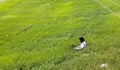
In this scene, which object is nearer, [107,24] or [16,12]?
[107,24]

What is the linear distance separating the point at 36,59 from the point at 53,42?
10.0 ft

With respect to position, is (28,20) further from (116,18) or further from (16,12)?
(116,18)

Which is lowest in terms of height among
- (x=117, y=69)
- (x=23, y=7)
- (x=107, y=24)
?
(x=23, y=7)

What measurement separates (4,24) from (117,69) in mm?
15794

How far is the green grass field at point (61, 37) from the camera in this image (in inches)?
591

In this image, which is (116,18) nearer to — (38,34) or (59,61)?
(38,34)

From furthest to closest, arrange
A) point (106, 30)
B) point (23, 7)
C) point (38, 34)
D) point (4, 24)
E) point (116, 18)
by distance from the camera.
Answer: point (23, 7) → point (4, 24) → point (116, 18) → point (38, 34) → point (106, 30)

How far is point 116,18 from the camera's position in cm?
2352

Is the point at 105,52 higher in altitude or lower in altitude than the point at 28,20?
higher

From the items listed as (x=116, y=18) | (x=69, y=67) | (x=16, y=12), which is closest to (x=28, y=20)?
(x=16, y=12)

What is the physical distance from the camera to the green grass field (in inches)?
591

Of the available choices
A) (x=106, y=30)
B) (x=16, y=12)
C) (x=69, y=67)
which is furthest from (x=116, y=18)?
(x=16, y=12)

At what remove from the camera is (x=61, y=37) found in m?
19.9

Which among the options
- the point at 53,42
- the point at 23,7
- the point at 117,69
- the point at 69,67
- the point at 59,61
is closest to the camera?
the point at 117,69
